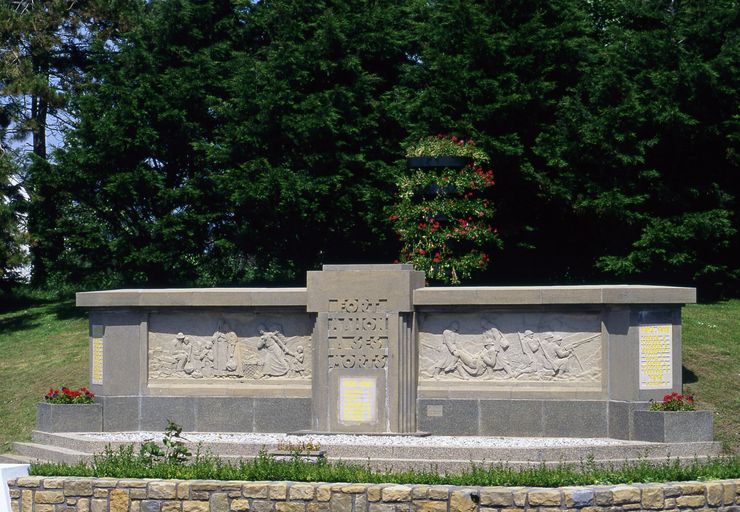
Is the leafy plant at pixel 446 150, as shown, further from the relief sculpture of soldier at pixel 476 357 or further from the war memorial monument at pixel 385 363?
the relief sculpture of soldier at pixel 476 357

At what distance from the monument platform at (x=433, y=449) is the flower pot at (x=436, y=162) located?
26.0 feet

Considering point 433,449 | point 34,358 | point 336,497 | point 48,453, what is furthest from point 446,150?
point 336,497

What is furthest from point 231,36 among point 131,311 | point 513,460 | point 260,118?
point 513,460

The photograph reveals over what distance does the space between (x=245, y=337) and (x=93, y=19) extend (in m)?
20.6

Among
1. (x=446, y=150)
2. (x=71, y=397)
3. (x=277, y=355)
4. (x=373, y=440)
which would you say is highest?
(x=446, y=150)

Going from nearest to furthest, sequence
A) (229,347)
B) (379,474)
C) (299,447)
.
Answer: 1. (379,474)
2. (299,447)
3. (229,347)

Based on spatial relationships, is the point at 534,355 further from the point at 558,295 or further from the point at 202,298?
the point at 202,298

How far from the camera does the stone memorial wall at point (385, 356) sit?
18812mm

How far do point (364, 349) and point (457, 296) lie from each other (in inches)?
67.8

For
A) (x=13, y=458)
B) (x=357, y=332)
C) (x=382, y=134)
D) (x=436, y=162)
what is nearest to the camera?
(x=13, y=458)

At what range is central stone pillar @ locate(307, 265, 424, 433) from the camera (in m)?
19.5

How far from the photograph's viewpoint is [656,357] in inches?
734

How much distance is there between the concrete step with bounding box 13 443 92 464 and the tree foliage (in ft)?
39.8

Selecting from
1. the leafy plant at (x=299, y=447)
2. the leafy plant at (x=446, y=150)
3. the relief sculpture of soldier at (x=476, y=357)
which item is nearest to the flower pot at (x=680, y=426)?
the relief sculpture of soldier at (x=476, y=357)
